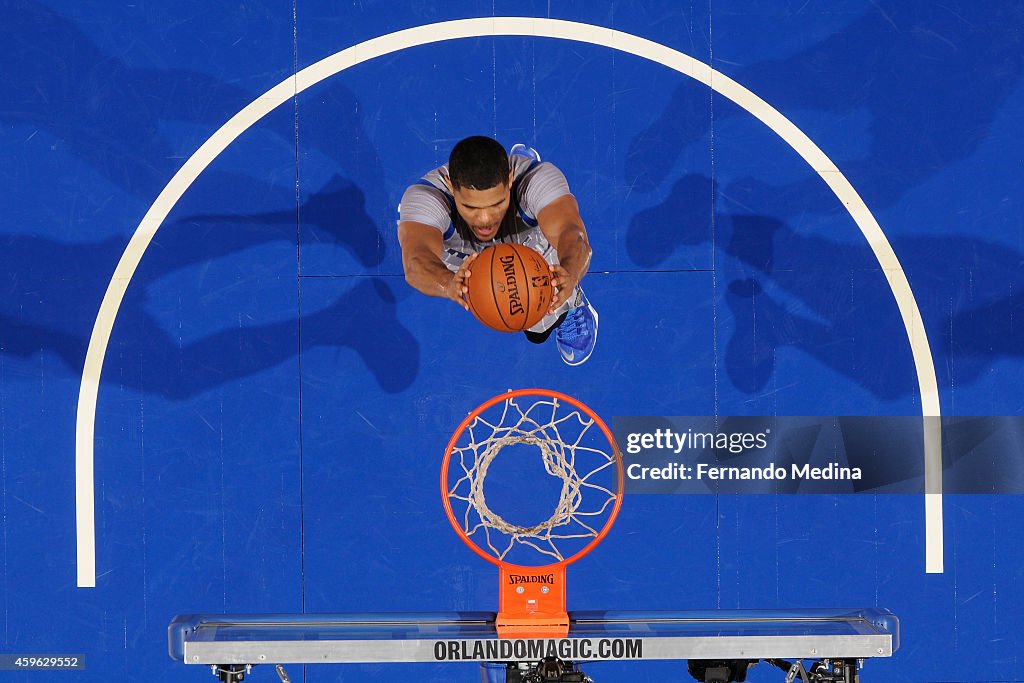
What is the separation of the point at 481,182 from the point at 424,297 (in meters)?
0.76

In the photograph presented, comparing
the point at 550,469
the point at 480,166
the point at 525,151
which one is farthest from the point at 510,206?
the point at 550,469

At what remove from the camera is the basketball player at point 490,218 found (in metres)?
5.12

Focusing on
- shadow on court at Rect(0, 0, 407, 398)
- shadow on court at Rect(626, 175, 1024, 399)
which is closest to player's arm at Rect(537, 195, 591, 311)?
shadow on court at Rect(626, 175, 1024, 399)

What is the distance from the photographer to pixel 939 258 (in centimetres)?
554

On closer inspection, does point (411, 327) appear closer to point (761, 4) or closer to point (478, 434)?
point (478, 434)

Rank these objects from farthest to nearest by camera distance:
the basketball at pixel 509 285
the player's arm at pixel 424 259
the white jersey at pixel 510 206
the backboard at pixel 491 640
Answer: the white jersey at pixel 510 206 → the player's arm at pixel 424 259 → the basketball at pixel 509 285 → the backboard at pixel 491 640

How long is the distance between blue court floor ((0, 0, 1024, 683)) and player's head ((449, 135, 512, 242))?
1.17 ft

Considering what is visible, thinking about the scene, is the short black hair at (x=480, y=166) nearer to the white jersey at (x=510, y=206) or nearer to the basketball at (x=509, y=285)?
the white jersey at (x=510, y=206)

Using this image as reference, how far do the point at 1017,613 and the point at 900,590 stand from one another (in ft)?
2.10

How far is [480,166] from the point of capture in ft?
16.8

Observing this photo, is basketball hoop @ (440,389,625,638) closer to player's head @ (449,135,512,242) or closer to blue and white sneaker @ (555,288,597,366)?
blue and white sneaker @ (555,288,597,366)

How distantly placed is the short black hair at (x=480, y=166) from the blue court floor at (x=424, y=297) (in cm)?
36

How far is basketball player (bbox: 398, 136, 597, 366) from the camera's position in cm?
512

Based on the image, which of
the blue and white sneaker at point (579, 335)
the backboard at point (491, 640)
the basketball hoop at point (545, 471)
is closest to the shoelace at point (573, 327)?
the blue and white sneaker at point (579, 335)
